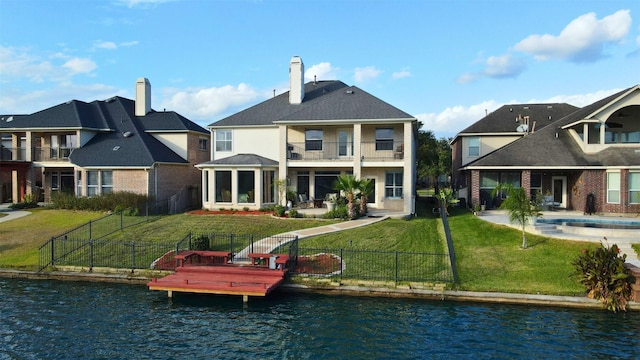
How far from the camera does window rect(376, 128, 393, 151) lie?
3027 centimetres

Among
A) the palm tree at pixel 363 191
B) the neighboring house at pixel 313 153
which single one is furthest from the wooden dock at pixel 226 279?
the neighboring house at pixel 313 153

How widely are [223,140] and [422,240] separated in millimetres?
16849

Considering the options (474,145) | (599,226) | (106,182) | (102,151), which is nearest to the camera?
(599,226)

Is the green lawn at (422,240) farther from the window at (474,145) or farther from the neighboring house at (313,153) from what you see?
the window at (474,145)

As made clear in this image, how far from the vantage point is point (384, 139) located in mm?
30297

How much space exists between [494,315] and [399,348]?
4032 millimetres

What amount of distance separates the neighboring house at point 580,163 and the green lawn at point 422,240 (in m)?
3.40

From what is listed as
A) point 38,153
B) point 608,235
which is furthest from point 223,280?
point 38,153

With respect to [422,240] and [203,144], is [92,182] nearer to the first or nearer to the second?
[203,144]

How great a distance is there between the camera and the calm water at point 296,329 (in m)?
11.9

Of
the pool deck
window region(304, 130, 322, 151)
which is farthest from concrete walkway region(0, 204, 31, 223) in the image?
the pool deck

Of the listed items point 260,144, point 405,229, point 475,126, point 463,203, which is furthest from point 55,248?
point 475,126

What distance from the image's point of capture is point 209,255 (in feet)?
61.9

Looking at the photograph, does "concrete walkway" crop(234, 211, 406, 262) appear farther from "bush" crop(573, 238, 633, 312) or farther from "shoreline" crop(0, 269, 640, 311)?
"bush" crop(573, 238, 633, 312)
